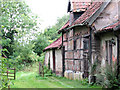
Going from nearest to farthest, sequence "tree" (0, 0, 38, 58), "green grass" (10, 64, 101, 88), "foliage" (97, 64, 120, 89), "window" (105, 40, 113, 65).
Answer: "foliage" (97, 64, 120, 89) → "window" (105, 40, 113, 65) → "green grass" (10, 64, 101, 88) → "tree" (0, 0, 38, 58)

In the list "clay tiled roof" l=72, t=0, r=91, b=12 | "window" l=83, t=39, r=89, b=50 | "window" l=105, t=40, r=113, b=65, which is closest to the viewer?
"window" l=105, t=40, r=113, b=65

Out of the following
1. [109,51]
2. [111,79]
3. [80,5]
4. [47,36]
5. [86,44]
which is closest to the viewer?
[111,79]

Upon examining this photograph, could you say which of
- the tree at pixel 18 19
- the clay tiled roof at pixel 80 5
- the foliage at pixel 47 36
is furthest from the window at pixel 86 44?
the foliage at pixel 47 36

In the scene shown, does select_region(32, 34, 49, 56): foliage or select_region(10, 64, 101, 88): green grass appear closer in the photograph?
select_region(10, 64, 101, 88): green grass

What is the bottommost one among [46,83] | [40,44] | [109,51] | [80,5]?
[46,83]

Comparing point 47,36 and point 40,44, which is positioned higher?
point 47,36

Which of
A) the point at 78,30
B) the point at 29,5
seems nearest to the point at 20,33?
the point at 29,5

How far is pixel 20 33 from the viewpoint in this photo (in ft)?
72.2

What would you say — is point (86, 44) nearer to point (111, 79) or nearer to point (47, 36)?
point (111, 79)

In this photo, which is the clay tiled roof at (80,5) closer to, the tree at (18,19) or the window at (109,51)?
the window at (109,51)

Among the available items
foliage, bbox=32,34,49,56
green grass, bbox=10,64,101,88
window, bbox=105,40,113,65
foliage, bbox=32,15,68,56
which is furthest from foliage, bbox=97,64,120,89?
foliage, bbox=32,34,49,56

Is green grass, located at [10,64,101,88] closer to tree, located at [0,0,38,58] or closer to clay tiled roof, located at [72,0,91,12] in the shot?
clay tiled roof, located at [72,0,91,12]

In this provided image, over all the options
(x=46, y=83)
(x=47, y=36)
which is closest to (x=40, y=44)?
(x=47, y=36)

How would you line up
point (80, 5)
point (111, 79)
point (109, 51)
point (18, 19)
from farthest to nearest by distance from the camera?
point (18, 19), point (80, 5), point (109, 51), point (111, 79)
